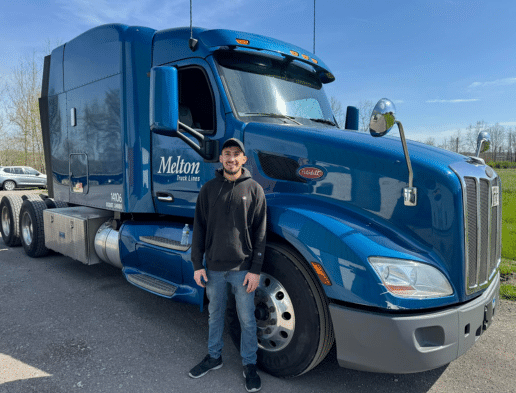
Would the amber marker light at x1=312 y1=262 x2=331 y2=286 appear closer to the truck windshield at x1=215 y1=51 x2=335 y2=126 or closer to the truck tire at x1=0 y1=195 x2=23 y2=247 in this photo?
the truck windshield at x1=215 y1=51 x2=335 y2=126

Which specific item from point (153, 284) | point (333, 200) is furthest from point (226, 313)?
point (333, 200)

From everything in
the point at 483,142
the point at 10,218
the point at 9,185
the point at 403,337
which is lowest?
the point at 9,185

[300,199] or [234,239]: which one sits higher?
[300,199]

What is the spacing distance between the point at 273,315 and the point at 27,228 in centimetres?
596

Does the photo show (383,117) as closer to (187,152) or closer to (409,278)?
(409,278)

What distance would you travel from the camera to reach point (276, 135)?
344 centimetres

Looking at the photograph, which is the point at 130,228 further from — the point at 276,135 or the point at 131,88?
the point at 276,135

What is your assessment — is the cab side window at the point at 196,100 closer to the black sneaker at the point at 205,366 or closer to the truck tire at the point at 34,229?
the black sneaker at the point at 205,366

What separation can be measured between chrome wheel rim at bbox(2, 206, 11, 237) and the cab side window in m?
5.58

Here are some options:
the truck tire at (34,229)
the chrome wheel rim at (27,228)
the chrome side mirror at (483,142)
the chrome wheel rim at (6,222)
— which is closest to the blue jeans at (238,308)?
the chrome side mirror at (483,142)

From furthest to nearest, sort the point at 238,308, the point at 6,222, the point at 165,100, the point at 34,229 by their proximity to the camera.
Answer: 1. the point at 6,222
2. the point at 34,229
3. the point at 165,100
4. the point at 238,308

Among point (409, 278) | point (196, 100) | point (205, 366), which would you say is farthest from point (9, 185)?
point (409, 278)

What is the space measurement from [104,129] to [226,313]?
109 inches

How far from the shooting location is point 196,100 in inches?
158
